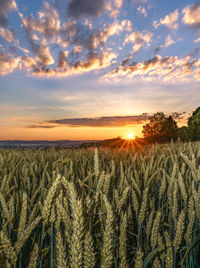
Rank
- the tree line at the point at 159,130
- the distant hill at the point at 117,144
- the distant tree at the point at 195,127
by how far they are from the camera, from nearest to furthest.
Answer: the distant hill at the point at 117,144, the distant tree at the point at 195,127, the tree line at the point at 159,130

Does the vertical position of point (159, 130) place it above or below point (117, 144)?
above

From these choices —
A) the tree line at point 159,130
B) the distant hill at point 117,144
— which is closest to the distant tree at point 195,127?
the distant hill at point 117,144

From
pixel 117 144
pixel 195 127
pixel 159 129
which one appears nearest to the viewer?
pixel 117 144

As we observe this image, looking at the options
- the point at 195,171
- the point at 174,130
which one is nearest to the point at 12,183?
the point at 195,171

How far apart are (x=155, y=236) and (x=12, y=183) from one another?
1.65 m

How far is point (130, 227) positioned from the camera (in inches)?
52.1

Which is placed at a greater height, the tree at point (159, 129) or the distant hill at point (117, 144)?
the tree at point (159, 129)

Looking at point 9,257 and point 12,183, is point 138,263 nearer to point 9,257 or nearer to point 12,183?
point 9,257

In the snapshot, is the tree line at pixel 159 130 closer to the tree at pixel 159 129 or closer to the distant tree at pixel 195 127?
the tree at pixel 159 129

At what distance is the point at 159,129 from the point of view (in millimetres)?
34781

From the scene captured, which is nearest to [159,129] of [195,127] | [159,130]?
[159,130]

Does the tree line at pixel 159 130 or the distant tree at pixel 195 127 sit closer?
the distant tree at pixel 195 127

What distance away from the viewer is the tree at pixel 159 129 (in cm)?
3419

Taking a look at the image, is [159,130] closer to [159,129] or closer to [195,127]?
[159,129]
